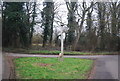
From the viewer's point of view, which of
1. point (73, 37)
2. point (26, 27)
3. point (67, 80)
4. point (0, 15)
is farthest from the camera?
point (73, 37)

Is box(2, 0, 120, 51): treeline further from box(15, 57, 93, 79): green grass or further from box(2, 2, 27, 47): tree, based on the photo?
box(15, 57, 93, 79): green grass

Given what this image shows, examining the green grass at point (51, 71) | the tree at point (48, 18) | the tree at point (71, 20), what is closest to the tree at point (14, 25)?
the tree at point (48, 18)

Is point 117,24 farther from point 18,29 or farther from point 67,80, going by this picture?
point 67,80

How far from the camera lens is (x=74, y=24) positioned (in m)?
14.9

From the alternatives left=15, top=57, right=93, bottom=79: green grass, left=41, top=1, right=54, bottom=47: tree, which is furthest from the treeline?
left=15, top=57, right=93, bottom=79: green grass

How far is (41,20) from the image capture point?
1444cm

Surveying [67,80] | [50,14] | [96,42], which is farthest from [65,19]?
[67,80]

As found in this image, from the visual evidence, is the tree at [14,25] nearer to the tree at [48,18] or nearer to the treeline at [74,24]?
the treeline at [74,24]

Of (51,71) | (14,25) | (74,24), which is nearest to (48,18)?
(74,24)

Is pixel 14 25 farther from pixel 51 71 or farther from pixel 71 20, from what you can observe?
pixel 51 71

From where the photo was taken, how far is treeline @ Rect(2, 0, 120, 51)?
12883 millimetres

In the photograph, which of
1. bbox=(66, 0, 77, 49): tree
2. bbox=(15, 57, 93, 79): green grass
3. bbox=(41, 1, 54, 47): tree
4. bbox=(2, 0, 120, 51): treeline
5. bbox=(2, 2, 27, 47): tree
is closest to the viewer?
bbox=(15, 57, 93, 79): green grass

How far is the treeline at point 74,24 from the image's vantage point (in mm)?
12883

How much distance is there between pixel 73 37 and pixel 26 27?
4.63 metres
